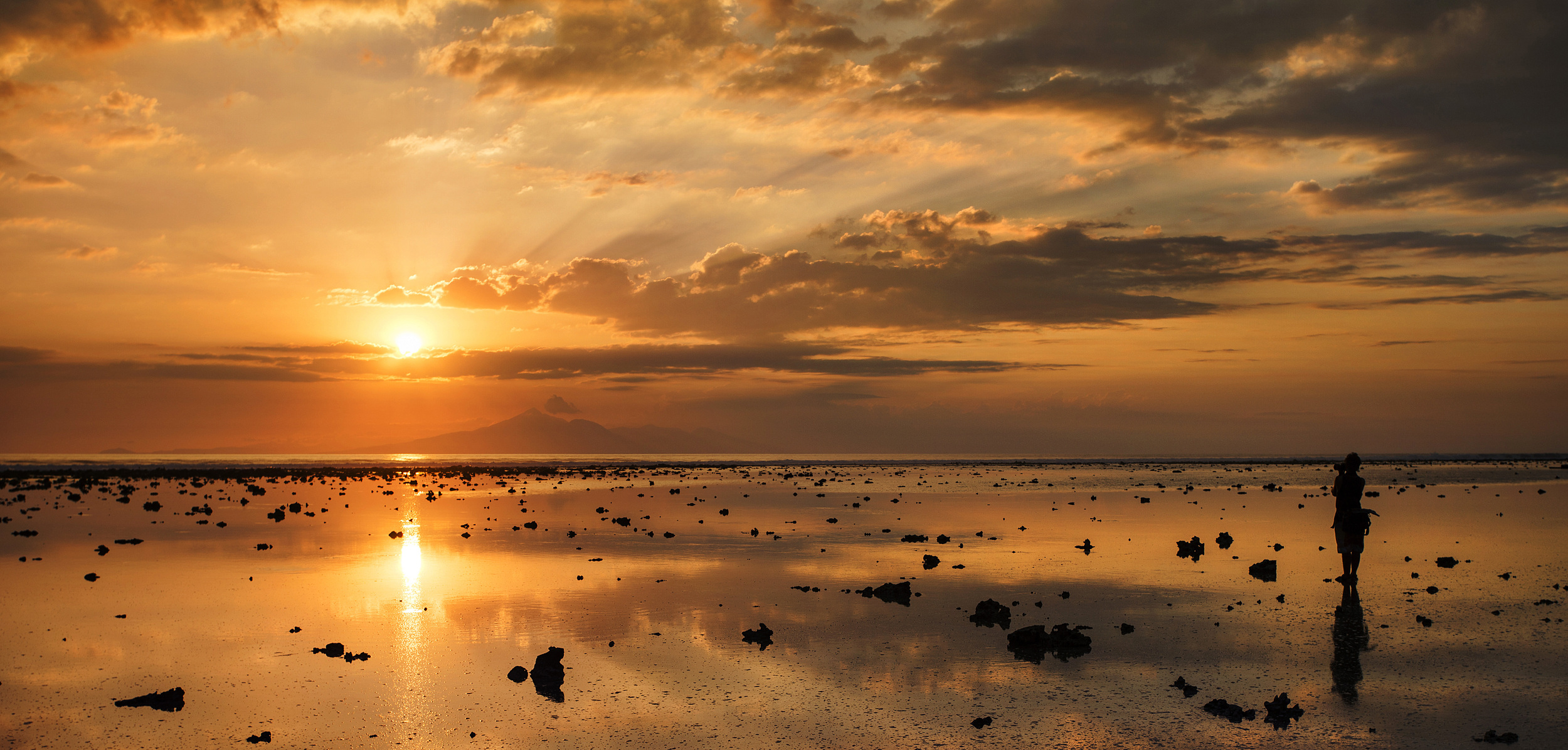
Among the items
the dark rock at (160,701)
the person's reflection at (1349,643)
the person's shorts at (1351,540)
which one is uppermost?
the person's shorts at (1351,540)

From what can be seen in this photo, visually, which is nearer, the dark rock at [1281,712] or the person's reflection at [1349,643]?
the dark rock at [1281,712]

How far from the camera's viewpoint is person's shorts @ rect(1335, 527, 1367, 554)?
21125 millimetres

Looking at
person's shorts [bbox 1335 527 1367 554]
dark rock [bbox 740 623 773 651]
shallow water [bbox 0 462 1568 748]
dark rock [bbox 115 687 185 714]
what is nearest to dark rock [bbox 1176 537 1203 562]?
shallow water [bbox 0 462 1568 748]

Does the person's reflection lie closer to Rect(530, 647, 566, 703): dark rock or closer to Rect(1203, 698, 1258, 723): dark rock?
Rect(1203, 698, 1258, 723): dark rock

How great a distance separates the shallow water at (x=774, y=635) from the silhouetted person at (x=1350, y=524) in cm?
95

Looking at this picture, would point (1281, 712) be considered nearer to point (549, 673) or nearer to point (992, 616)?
point (992, 616)

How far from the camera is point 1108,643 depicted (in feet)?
49.8

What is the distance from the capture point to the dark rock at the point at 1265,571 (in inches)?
870

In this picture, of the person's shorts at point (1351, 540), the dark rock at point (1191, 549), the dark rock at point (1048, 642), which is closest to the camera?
the dark rock at point (1048, 642)

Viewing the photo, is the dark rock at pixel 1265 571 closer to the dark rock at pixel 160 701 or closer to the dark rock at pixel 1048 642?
the dark rock at pixel 1048 642

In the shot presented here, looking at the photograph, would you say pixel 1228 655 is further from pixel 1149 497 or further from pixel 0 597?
pixel 1149 497

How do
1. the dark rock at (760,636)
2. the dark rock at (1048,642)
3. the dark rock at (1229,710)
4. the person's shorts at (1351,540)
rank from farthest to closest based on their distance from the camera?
the person's shorts at (1351,540) < the dark rock at (760,636) < the dark rock at (1048,642) < the dark rock at (1229,710)

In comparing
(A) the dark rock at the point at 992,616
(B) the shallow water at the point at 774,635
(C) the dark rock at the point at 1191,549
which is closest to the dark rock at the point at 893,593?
(B) the shallow water at the point at 774,635

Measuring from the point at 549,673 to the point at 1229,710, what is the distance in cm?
858
